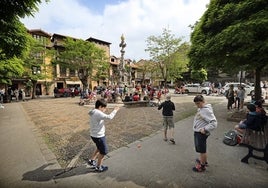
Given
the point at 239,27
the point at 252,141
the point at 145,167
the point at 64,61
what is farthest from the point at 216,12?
the point at 64,61

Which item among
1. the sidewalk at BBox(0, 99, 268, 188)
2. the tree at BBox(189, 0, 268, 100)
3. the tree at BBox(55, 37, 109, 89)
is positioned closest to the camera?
the sidewalk at BBox(0, 99, 268, 188)

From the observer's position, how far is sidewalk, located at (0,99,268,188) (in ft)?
11.6

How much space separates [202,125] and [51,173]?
3.58m

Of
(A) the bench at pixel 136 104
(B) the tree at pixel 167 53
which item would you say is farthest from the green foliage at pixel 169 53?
(A) the bench at pixel 136 104

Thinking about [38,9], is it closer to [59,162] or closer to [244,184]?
[59,162]

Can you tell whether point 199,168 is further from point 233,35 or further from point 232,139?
point 233,35

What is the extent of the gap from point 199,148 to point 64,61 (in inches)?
1263

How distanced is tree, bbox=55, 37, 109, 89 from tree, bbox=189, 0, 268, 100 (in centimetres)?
2477

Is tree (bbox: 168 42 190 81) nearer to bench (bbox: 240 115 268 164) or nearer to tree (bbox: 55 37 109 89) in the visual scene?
tree (bbox: 55 37 109 89)

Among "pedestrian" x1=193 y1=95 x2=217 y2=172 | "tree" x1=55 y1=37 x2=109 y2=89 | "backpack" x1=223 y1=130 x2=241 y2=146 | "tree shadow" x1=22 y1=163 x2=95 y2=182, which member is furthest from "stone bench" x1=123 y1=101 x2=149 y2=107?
"tree" x1=55 y1=37 x2=109 y2=89

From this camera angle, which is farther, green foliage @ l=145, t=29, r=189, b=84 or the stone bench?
green foliage @ l=145, t=29, r=189, b=84

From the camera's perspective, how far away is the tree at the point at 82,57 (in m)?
30.7

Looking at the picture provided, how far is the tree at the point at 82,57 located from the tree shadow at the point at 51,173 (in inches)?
1133

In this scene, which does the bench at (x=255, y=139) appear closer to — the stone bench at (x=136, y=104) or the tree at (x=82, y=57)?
the stone bench at (x=136, y=104)
